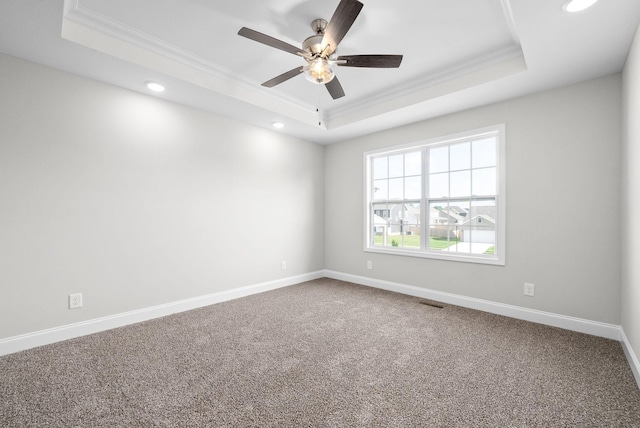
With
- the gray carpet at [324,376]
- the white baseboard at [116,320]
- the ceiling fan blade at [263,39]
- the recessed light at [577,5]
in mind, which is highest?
the recessed light at [577,5]

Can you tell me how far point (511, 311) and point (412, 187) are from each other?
1.94m

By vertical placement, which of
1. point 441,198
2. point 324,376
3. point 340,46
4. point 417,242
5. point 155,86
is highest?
point 340,46

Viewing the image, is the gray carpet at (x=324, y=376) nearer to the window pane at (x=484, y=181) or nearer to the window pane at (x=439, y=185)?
the window pane at (x=484, y=181)

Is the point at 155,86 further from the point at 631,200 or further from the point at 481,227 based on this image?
the point at 631,200

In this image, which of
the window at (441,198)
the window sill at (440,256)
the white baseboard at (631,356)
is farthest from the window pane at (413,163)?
the white baseboard at (631,356)

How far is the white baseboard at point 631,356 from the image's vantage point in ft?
6.18

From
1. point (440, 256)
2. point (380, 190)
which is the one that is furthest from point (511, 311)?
point (380, 190)

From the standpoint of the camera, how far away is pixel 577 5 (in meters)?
1.81

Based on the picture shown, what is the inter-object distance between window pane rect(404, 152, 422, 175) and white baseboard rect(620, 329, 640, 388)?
259cm

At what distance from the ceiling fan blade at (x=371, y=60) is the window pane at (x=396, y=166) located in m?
2.20

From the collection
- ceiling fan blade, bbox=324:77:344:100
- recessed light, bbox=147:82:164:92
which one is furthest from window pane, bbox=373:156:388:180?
recessed light, bbox=147:82:164:92

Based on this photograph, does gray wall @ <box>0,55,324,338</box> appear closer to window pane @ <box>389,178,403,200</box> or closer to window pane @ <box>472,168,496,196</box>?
window pane @ <box>389,178,403,200</box>

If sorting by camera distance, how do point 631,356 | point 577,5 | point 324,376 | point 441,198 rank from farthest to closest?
1. point 441,198
2. point 631,356
3. point 324,376
4. point 577,5

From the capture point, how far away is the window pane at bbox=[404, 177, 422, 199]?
4062 mm
